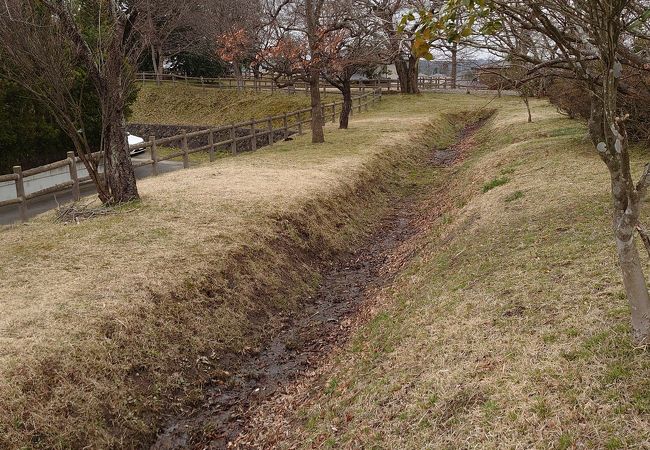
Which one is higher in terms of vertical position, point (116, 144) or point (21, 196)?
point (116, 144)

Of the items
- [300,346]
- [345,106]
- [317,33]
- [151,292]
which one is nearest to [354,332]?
[300,346]

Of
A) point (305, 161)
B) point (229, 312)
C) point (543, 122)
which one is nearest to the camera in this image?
point (229, 312)

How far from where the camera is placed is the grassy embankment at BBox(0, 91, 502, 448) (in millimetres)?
5176

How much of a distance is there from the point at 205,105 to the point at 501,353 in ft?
117

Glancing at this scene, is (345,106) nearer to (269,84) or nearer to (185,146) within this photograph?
(185,146)

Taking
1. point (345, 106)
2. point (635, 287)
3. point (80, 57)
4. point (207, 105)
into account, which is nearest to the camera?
point (635, 287)

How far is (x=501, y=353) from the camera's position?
469 cm

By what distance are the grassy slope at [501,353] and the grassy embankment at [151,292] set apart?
1.54 m

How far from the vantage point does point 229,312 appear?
7.38 metres

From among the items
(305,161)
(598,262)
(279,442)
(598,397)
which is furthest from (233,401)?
(305,161)

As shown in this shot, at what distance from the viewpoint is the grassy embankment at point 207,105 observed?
112 feet

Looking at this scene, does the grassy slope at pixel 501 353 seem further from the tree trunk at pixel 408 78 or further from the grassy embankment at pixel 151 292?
the tree trunk at pixel 408 78

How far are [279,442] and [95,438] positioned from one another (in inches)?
68.8

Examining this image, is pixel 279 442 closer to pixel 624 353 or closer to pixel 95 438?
pixel 95 438
